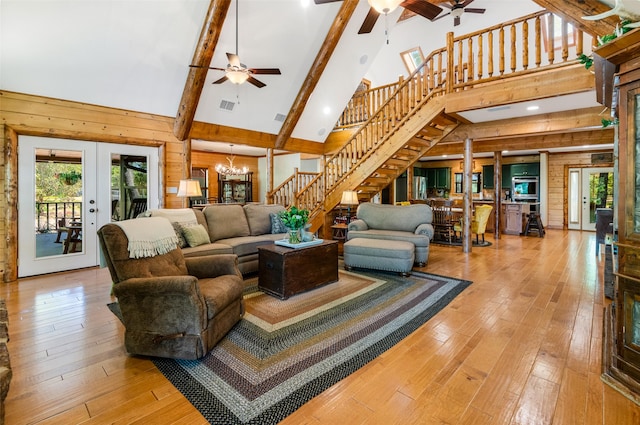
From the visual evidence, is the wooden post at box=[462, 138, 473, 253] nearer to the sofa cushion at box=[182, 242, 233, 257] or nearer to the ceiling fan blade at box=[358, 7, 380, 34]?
the ceiling fan blade at box=[358, 7, 380, 34]

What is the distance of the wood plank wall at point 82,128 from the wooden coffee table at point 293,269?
3167 mm

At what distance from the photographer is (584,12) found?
95.3 inches

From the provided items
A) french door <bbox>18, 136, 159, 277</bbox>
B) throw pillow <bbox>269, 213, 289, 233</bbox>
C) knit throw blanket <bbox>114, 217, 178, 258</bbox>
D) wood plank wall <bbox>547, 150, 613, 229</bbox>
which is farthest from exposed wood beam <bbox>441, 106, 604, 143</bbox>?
french door <bbox>18, 136, 159, 277</bbox>

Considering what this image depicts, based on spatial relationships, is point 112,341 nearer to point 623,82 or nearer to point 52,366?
point 52,366

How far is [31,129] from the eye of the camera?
4219mm

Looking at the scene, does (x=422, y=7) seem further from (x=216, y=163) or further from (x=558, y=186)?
(x=216, y=163)

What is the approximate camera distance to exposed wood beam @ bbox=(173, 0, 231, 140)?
4320mm

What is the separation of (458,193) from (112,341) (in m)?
10.5

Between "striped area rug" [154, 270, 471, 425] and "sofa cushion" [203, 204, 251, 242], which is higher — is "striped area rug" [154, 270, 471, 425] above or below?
below

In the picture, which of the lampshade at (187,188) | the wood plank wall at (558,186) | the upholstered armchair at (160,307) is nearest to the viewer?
the upholstered armchair at (160,307)

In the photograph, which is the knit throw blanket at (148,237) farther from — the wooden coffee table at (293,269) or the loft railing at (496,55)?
the loft railing at (496,55)

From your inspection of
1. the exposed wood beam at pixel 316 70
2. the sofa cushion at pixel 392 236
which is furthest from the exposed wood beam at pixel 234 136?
the sofa cushion at pixel 392 236

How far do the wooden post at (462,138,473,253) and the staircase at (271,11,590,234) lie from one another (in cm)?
56

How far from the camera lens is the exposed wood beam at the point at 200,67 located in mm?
4320
